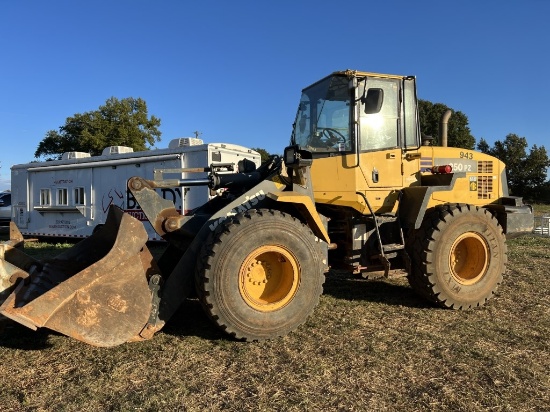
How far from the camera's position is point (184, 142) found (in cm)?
1166

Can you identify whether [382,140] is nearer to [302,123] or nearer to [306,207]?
[302,123]

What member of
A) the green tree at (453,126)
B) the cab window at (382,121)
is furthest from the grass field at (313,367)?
the green tree at (453,126)

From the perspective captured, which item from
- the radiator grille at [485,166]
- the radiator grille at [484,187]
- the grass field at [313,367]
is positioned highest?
the radiator grille at [485,166]

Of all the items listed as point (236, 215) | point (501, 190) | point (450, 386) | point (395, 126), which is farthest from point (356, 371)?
point (501, 190)

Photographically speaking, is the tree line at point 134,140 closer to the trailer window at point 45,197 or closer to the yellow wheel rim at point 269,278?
the trailer window at point 45,197

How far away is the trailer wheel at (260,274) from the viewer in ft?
13.6

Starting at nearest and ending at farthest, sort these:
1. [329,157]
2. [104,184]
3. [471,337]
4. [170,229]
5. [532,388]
A: [532,388], [471,337], [170,229], [329,157], [104,184]

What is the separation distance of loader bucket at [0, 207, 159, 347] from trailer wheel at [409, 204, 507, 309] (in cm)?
308

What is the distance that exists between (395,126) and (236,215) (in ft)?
7.99

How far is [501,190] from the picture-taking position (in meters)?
6.45

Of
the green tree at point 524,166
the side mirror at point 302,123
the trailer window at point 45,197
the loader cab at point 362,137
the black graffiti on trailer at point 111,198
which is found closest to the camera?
the loader cab at point 362,137

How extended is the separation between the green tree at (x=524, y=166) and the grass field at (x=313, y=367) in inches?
1496

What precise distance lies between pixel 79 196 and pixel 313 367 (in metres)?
11.7

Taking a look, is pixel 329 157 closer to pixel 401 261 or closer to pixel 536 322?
pixel 401 261
